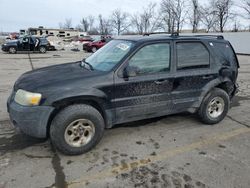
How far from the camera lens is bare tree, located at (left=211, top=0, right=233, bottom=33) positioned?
4672 cm

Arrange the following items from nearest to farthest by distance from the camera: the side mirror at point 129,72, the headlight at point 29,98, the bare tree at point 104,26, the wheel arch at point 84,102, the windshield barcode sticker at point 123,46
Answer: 1. the headlight at point 29,98
2. the wheel arch at point 84,102
3. the side mirror at point 129,72
4. the windshield barcode sticker at point 123,46
5. the bare tree at point 104,26

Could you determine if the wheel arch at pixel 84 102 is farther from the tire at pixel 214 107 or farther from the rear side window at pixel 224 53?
the rear side window at pixel 224 53

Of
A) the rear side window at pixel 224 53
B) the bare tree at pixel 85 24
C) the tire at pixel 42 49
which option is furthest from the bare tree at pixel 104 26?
the rear side window at pixel 224 53

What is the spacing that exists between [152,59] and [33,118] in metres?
2.08

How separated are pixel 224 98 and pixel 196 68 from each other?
3.19ft

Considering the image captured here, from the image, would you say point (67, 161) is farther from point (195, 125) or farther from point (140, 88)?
point (195, 125)

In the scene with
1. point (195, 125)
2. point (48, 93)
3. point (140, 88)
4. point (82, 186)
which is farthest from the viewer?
point (195, 125)

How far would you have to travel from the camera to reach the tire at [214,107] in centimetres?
445

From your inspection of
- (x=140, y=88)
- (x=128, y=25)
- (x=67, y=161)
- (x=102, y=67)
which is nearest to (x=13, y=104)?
(x=67, y=161)

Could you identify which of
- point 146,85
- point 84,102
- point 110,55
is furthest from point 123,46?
point 84,102

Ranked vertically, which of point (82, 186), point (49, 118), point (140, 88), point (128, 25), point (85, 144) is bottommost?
point (82, 186)

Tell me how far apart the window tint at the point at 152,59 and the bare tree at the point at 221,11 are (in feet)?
160

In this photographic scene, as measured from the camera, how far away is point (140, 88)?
370cm

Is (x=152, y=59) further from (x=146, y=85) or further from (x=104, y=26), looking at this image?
(x=104, y=26)
